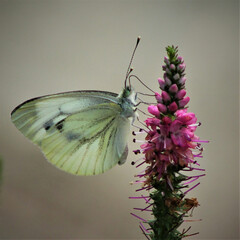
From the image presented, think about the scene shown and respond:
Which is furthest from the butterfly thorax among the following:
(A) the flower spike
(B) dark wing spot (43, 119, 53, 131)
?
(A) the flower spike

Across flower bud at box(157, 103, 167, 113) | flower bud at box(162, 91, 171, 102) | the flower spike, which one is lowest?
the flower spike

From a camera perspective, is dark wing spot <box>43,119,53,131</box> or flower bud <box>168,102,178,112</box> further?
dark wing spot <box>43,119,53,131</box>

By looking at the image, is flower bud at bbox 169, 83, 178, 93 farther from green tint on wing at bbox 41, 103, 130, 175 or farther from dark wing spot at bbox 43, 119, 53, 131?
dark wing spot at bbox 43, 119, 53, 131

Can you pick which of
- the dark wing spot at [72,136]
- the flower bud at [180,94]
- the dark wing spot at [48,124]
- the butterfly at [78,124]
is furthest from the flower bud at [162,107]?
the dark wing spot at [48,124]

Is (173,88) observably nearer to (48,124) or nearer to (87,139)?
(87,139)

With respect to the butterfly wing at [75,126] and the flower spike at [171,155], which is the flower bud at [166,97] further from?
the butterfly wing at [75,126]

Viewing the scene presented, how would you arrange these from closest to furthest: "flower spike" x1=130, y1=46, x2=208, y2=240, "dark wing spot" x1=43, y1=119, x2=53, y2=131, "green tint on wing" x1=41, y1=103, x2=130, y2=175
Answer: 1. "flower spike" x1=130, y1=46, x2=208, y2=240
2. "green tint on wing" x1=41, y1=103, x2=130, y2=175
3. "dark wing spot" x1=43, y1=119, x2=53, y2=131

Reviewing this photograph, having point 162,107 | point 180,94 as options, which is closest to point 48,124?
point 162,107

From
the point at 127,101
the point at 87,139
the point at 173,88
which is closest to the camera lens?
the point at 173,88

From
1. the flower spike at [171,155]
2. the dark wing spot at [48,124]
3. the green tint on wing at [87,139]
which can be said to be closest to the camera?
the flower spike at [171,155]
